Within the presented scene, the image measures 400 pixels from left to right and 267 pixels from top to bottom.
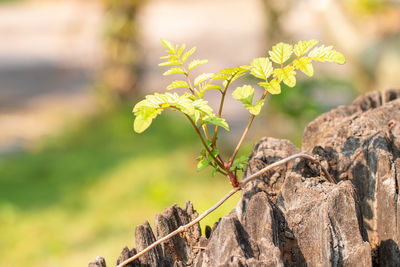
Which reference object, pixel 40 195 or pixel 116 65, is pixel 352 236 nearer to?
pixel 40 195

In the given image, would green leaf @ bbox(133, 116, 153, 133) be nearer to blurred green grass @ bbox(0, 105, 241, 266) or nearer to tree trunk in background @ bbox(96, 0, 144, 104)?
blurred green grass @ bbox(0, 105, 241, 266)

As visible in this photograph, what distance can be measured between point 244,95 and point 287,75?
11cm

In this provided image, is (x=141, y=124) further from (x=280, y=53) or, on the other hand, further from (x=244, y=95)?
(x=280, y=53)

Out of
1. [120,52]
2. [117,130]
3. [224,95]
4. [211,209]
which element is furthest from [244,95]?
[120,52]

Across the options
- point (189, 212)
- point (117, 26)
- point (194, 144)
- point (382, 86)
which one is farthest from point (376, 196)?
point (117, 26)

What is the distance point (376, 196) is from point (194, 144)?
4.64 meters

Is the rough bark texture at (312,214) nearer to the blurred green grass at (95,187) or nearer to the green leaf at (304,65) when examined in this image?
the green leaf at (304,65)

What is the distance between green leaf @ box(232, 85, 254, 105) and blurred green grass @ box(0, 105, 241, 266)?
256 centimetres

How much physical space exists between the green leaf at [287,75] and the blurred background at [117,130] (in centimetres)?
250

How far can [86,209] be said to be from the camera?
478 centimetres

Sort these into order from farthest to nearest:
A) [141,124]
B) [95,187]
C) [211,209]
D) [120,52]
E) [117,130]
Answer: [120,52] < [117,130] < [95,187] < [211,209] < [141,124]

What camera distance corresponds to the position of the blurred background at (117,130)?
404 cm

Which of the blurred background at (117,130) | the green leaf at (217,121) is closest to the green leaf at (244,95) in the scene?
the green leaf at (217,121)

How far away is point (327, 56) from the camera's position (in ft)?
4.13
